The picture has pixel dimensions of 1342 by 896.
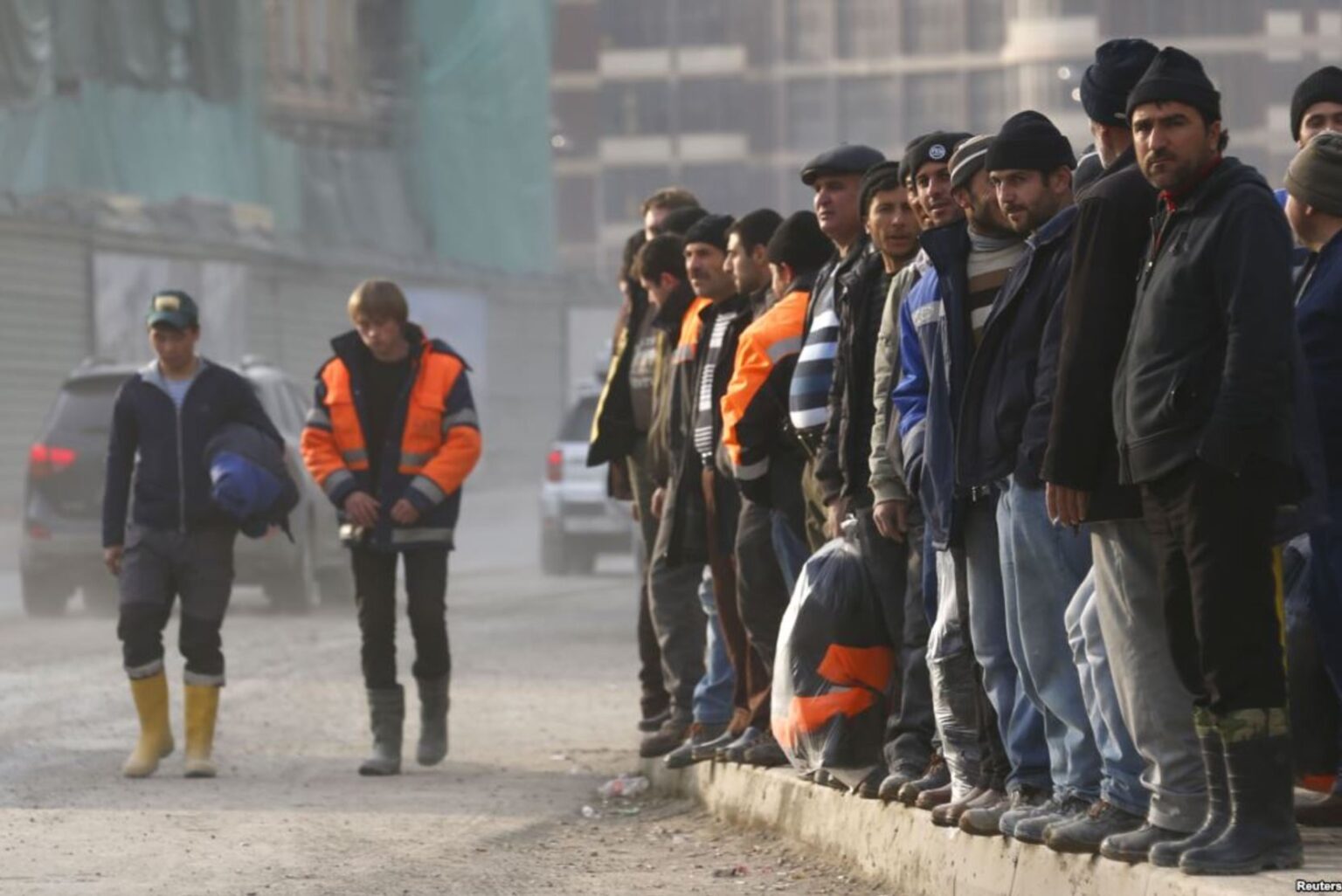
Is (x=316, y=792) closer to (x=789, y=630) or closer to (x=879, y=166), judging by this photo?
(x=789, y=630)

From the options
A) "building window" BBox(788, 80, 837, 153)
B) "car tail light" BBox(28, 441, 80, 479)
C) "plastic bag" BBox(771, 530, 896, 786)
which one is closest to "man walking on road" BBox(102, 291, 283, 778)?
"plastic bag" BBox(771, 530, 896, 786)

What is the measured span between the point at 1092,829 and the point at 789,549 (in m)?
3.19

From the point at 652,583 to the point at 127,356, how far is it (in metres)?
33.6

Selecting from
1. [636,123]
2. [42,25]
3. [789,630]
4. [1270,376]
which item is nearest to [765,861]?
[789,630]

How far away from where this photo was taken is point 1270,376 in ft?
21.1

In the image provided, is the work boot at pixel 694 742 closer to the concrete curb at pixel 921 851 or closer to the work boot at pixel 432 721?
the concrete curb at pixel 921 851

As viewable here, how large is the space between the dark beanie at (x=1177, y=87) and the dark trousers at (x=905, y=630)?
7.51 ft

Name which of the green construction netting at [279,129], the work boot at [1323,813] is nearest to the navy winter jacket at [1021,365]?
the work boot at [1323,813]

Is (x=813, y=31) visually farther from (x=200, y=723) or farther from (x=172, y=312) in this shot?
(x=200, y=723)

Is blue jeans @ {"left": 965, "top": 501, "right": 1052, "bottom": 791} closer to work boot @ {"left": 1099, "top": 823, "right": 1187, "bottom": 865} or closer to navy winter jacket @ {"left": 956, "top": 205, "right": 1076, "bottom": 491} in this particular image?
navy winter jacket @ {"left": 956, "top": 205, "right": 1076, "bottom": 491}

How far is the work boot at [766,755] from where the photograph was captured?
406 inches

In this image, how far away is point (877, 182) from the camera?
9.09 meters

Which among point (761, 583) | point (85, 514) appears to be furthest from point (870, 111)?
point (761, 583)

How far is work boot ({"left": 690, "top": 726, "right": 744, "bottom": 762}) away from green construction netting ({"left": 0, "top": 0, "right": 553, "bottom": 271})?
32.1 meters
